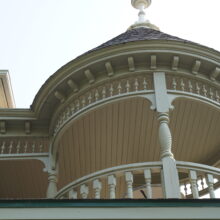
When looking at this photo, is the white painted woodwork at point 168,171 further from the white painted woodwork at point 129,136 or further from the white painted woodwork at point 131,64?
the white painted woodwork at point 129,136

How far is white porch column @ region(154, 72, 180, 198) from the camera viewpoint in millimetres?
7656

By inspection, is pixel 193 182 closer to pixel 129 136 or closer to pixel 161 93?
pixel 161 93

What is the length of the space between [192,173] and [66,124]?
9.54 feet

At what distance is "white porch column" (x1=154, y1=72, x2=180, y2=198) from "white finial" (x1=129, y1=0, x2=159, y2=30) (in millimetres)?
3667

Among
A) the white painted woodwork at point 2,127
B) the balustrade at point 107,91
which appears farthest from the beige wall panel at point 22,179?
the balustrade at point 107,91

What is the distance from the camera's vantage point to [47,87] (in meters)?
10.1

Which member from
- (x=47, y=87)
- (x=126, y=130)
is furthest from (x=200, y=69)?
(x=47, y=87)

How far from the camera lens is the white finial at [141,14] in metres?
12.9

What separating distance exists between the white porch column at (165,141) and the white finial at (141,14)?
12.0 ft

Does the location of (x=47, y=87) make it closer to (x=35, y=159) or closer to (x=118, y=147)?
(x=35, y=159)

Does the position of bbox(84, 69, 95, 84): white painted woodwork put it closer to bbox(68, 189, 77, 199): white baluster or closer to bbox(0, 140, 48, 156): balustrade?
bbox(0, 140, 48, 156): balustrade

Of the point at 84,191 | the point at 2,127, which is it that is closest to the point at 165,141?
the point at 84,191

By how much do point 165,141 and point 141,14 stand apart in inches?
248

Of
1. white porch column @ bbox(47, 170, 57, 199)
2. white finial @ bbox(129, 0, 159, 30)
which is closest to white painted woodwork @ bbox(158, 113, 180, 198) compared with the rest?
white porch column @ bbox(47, 170, 57, 199)
